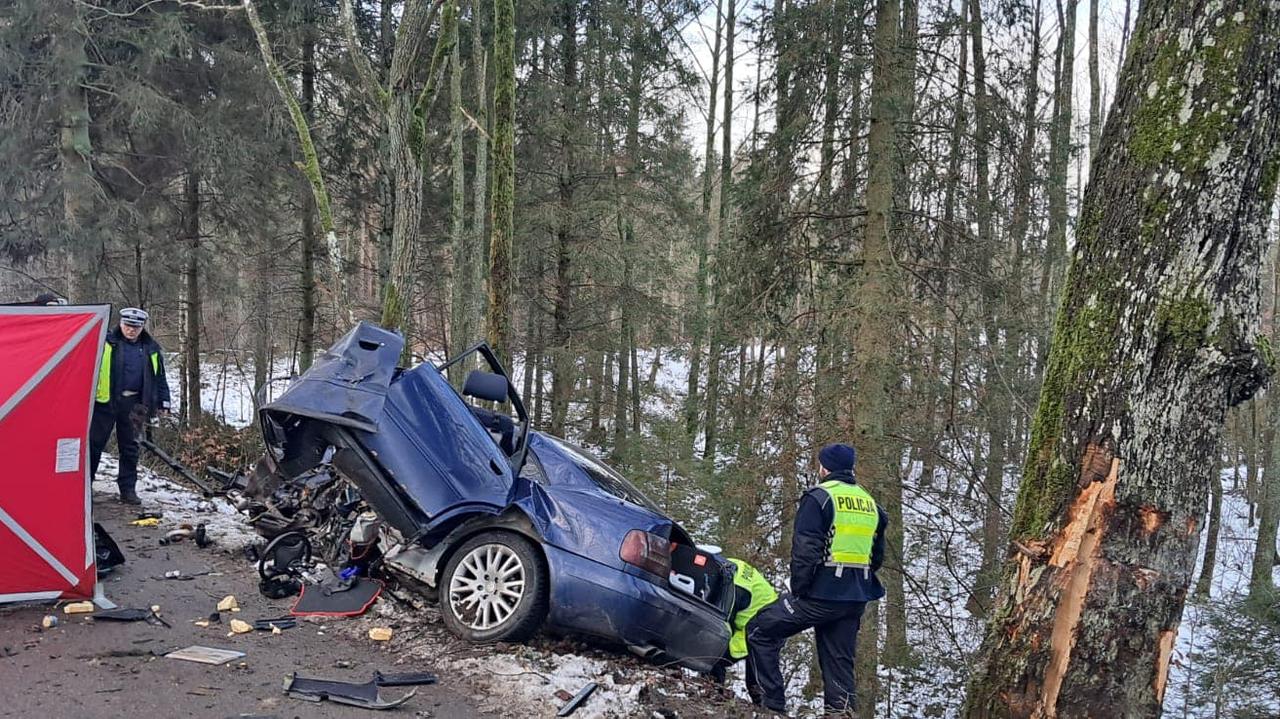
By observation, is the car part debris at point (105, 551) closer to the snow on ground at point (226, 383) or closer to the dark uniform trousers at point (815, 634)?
the dark uniform trousers at point (815, 634)

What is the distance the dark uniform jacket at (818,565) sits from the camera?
16.0 ft

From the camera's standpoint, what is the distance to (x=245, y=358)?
1057 inches

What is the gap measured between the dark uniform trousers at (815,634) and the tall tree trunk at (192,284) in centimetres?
1324

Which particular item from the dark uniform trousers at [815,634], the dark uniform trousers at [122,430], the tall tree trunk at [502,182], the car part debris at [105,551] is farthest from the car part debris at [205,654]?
the tall tree trunk at [502,182]

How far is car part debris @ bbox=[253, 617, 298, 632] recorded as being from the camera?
204 inches

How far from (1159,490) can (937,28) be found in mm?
7017

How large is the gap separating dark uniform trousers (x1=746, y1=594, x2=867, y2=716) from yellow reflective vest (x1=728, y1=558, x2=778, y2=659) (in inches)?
6.3

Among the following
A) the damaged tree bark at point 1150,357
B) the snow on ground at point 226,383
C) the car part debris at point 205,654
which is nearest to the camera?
the damaged tree bark at point 1150,357

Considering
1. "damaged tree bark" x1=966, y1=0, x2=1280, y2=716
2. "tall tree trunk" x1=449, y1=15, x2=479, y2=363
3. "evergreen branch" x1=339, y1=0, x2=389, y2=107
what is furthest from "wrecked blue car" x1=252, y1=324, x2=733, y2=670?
"tall tree trunk" x1=449, y1=15, x2=479, y2=363

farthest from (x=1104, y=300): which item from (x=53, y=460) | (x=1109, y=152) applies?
(x=53, y=460)

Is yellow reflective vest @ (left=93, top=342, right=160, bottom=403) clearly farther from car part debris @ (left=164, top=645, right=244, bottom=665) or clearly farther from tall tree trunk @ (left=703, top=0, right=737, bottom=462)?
tall tree trunk @ (left=703, top=0, right=737, bottom=462)

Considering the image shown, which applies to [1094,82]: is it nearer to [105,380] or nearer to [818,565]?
[818,565]

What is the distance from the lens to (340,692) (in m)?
4.23

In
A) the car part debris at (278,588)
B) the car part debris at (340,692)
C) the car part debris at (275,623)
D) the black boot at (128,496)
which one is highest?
the black boot at (128,496)
